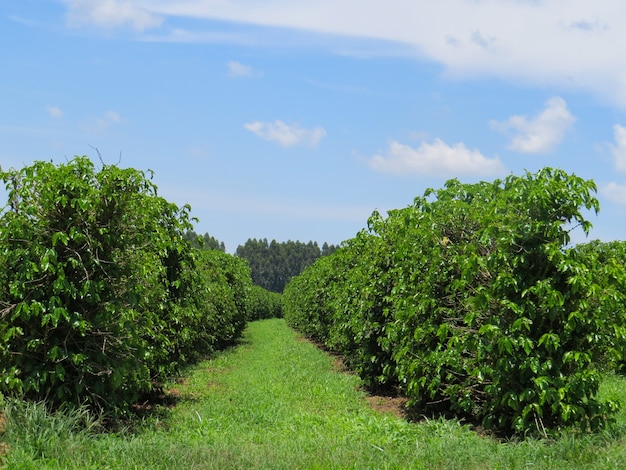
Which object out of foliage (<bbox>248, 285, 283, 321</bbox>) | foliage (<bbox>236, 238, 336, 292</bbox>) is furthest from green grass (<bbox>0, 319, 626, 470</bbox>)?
foliage (<bbox>236, 238, 336, 292</bbox>)

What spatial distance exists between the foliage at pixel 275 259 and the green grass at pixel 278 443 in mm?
115096

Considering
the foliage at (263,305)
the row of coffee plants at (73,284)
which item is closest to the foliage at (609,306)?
the row of coffee plants at (73,284)

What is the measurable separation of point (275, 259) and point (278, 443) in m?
122

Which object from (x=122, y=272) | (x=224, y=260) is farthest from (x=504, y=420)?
(x=224, y=260)

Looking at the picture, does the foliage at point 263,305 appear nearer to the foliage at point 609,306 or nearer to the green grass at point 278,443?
the green grass at point 278,443

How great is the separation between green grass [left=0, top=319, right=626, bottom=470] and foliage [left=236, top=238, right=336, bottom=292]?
11510 centimetres

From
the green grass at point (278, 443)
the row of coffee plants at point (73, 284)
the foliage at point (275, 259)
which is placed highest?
the foliage at point (275, 259)

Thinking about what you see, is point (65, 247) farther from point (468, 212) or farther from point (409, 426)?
point (468, 212)

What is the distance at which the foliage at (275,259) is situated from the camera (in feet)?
420

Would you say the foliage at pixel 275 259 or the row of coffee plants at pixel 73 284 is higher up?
the foliage at pixel 275 259

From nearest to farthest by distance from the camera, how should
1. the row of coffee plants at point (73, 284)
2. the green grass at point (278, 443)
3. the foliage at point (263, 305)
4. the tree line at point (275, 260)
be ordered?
1. the green grass at point (278, 443)
2. the row of coffee plants at point (73, 284)
3. the foliage at point (263, 305)
4. the tree line at point (275, 260)

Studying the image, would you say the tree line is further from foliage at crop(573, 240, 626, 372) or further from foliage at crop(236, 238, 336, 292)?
foliage at crop(573, 240, 626, 372)

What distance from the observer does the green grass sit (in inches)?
249

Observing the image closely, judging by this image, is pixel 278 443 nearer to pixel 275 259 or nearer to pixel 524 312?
pixel 524 312
